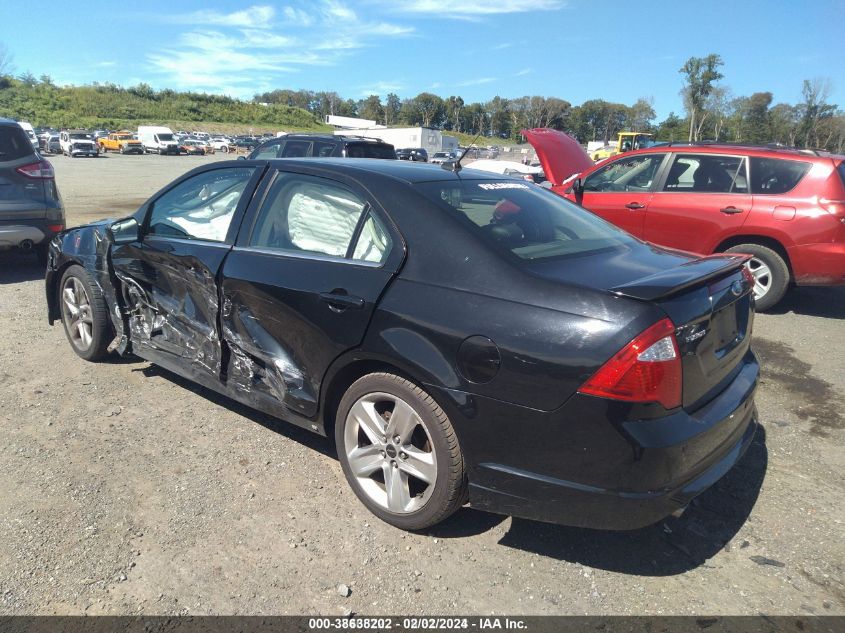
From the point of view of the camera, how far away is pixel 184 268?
3.64 metres

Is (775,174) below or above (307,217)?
above

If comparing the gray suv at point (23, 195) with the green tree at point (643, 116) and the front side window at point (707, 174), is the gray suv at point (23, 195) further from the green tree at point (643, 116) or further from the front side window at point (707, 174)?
the green tree at point (643, 116)

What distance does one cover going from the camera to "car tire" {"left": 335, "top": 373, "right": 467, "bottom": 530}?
2.54 m

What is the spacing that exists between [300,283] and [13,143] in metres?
5.96

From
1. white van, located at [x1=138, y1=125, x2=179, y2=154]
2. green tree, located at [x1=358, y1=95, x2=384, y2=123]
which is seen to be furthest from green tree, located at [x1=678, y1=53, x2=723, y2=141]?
green tree, located at [x1=358, y1=95, x2=384, y2=123]

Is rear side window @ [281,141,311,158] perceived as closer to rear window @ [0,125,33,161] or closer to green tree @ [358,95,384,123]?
rear window @ [0,125,33,161]

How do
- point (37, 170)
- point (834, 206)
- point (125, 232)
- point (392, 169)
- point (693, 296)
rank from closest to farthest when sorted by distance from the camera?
point (693, 296) < point (392, 169) < point (125, 232) < point (834, 206) < point (37, 170)

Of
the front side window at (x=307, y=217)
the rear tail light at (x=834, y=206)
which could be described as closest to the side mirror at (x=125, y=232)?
the front side window at (x=307, y=217)

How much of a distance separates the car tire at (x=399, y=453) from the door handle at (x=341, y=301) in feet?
1.08

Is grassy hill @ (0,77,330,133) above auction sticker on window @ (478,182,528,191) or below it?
A: above

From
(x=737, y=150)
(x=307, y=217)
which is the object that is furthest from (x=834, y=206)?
(x=307, y=217)

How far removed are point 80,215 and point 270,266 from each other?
36.3ft

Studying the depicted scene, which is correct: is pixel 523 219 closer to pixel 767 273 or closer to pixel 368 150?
pixel 767 273

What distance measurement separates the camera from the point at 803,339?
575 centimetres
